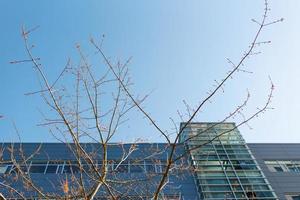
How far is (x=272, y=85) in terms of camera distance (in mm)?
3781

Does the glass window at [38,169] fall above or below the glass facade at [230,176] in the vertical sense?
above

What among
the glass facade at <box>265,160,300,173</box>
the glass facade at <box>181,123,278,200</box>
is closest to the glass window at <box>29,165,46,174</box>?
the glass facade at <box>181,123,278,200</box>

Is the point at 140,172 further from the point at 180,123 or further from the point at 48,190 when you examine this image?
the point at 180,123

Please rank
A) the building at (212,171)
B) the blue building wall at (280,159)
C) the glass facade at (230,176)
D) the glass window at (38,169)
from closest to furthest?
the glass facade at (230,176) → the building at (212,171) → the blue building wall at (280,159) → the glass window at (38,169)

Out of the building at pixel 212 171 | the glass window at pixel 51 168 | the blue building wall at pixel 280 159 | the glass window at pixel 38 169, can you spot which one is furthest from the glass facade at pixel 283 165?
the glass window at pixel 38 169

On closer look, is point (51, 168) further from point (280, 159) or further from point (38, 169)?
point (280, 159)

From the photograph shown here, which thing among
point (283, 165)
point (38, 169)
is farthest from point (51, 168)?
point (283, 165)

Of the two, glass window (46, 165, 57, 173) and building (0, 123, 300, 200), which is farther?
glass window (46, 165, 57, 173)

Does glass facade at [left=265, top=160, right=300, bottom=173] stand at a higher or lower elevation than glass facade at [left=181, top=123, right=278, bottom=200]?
higher

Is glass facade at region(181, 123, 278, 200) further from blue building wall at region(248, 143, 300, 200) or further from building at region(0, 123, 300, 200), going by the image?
blue building wall at region(248, 143, 300, 200)

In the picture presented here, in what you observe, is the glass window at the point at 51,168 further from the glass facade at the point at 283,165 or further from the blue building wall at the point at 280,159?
the glass facade at the point at 283,165

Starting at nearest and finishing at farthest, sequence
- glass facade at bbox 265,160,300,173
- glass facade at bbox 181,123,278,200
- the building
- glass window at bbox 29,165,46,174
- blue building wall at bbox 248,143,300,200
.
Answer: glass facade at bbox 181,123,278,200, the building, blue building wall at bbox 248,143,300,200, glass window at bbox 29,165,46,174, glass facade at bbox 265,160,300,173

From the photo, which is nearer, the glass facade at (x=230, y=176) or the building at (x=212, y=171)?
the glass facade at (x=230, y=176)

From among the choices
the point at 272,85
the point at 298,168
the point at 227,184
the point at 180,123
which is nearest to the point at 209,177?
the point at 227,184
